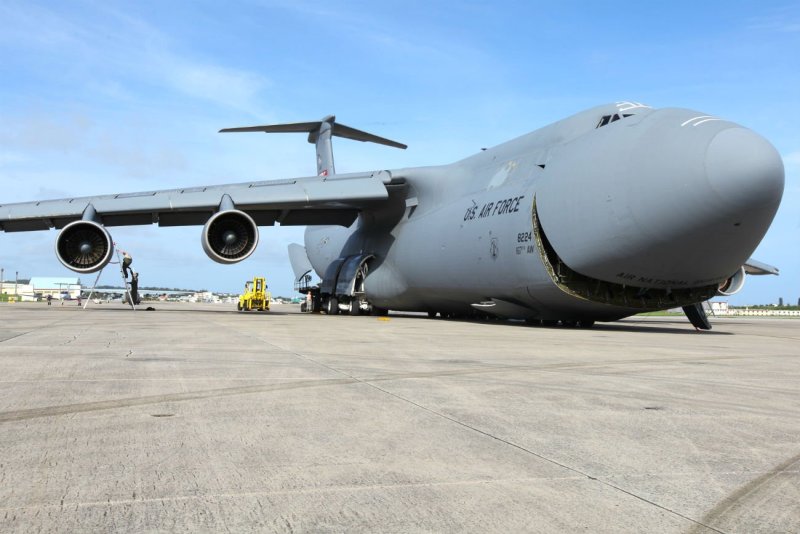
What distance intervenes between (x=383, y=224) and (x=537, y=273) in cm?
865

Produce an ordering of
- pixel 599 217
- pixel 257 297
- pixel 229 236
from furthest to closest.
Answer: pixel 257 297, pixel 229 236, pixel 599 217

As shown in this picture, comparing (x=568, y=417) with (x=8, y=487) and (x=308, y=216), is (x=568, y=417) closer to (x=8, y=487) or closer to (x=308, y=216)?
(x=8, y=487)

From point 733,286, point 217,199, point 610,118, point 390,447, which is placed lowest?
point 390,447

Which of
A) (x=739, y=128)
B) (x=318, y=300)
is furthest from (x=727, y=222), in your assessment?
(x=318, y=300)

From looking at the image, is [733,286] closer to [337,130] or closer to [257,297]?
[337,130]

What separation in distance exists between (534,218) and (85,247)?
1253 cm

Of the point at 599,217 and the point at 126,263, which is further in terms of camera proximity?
the point at 126,263

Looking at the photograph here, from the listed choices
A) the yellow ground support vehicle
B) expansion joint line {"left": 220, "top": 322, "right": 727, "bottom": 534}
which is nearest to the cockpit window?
expansion joint line {"left": 220, "top": 322, "right": 727, "bottom": 534}

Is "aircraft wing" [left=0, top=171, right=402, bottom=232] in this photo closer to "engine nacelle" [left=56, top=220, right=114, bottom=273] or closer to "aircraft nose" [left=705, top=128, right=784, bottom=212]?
"engine nacelle" [left=56, top=220, right=114, bottom=273]

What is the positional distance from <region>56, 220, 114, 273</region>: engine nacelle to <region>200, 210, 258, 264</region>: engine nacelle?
9.90 ft

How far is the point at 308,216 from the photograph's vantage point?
2333cm

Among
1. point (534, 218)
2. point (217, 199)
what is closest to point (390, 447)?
point (534, 218)

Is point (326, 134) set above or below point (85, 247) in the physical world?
above

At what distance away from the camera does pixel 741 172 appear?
11.0m
